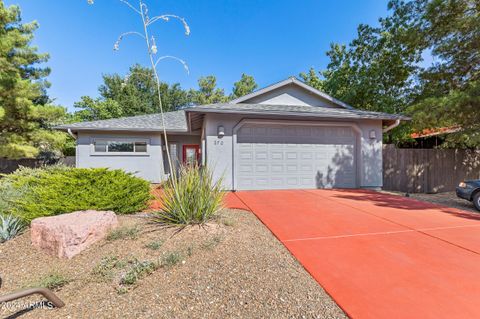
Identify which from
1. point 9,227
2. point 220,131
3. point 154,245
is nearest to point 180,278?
point 154,245

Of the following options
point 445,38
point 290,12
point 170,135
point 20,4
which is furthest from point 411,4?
point 20,4

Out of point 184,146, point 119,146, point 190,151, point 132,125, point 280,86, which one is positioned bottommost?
point 190,151

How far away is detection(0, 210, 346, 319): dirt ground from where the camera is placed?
2.23m

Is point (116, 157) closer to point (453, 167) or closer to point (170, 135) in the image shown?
point (170, 135)

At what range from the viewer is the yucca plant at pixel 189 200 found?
13.1 ft

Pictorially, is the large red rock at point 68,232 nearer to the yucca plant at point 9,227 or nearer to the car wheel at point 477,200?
the yucca plant at point 9,227

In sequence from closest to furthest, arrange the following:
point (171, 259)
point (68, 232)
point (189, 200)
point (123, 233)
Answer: point (171, 259)
point (68, 232)
point (123, 233)
point (189, 200)

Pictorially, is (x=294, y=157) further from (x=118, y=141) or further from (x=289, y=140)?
(x=118, y=141)

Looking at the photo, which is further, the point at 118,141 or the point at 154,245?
the point at 118,141

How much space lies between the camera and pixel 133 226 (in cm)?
418

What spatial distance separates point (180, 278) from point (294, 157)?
23.6ft

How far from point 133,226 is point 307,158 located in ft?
23.0

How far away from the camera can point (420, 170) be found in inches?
425

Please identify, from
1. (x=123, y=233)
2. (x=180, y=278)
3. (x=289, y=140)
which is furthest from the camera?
(x=289, y=140)
